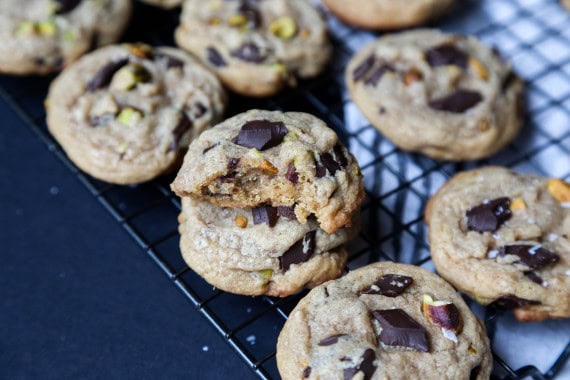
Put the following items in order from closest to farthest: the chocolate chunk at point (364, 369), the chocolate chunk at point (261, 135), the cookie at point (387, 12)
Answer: the chocolate chunk at point (364, 369) → the chocolate chunk at point (261, 135) → the cookie at point (387, 12)

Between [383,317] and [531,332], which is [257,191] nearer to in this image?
[383,317]

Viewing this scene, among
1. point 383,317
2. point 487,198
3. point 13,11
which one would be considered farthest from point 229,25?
point 383,317

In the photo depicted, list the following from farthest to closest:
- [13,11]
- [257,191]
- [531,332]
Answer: [13,11]
[531,332]
[257,191]

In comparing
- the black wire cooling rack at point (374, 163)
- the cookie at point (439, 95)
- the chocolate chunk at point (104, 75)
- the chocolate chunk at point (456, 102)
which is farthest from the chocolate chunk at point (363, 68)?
the chocolate chunk at point (104, 75)

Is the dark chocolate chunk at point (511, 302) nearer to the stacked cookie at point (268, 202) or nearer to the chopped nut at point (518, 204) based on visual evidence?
the chopped nut at point (518, 204)

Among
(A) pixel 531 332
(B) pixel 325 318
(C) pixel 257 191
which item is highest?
(C) pixel 257 191

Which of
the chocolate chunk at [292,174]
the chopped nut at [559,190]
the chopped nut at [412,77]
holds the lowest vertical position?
the chopped nut at [559,190]
